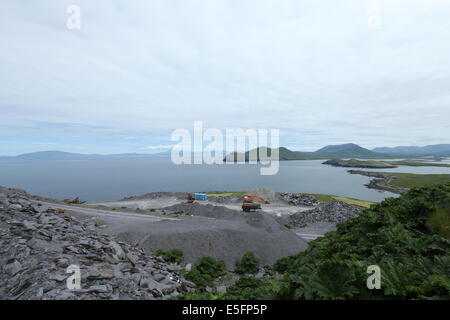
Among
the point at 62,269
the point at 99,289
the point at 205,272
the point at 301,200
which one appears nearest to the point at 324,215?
the point at 301,200

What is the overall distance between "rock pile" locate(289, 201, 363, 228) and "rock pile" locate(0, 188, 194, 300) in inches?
922

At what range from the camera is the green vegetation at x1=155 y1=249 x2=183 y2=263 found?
51.0ft

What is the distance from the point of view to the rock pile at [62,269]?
6922 mm

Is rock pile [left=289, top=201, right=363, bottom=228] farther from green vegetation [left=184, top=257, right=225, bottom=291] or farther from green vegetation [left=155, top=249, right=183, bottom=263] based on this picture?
green vegetation [left=155, top=249, right=183, bottom=263]

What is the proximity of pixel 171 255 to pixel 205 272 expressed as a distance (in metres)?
3.02

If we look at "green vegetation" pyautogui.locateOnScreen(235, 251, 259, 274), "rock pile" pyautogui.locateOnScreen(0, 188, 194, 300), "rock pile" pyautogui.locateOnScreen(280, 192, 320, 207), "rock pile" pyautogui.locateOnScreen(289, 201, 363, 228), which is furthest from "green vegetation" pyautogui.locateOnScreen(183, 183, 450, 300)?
"rock pile" pyautogui.locateOnScreen(280, 192, 320, 207)

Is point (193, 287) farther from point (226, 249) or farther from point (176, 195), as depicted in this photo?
point (176, 195)

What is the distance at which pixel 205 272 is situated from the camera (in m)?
14.2

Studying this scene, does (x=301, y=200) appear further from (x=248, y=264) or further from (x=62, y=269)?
(x=62, y=269)

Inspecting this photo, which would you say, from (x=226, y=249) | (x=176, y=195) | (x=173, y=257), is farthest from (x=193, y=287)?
(x=176, y=195)

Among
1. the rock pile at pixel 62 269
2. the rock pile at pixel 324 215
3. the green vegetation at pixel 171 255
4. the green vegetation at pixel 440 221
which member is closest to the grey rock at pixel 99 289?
the rock pile at pixel 62 269

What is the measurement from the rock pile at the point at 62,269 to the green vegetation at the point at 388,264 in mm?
3512

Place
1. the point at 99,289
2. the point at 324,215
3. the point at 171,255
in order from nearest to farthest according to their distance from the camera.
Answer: the point at 99,289 → the point at 171,255 → the point at 324,215

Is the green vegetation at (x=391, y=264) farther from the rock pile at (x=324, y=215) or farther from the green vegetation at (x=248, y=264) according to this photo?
the rock pile at (x=324, y=215)
